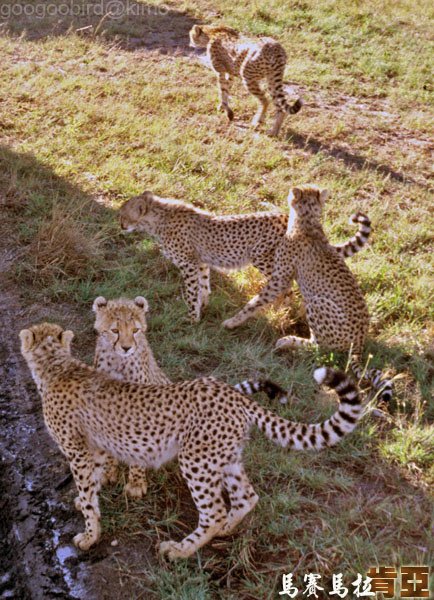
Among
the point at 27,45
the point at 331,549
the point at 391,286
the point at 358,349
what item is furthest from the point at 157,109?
the point at 331,549

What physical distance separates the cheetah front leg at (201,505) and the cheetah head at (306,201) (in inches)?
Result: 98.5

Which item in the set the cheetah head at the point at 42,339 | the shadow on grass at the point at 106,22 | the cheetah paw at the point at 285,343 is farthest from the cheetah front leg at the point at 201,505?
the shadow on grass at the point at 106,22

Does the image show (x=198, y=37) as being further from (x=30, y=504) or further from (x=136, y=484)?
(x=30, y=504)

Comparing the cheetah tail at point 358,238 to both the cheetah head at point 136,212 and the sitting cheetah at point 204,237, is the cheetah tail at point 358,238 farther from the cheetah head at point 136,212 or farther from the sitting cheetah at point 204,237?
the cheetah head at point 136,212

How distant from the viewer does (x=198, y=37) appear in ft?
30.9

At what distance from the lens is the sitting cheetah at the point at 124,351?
3.97m

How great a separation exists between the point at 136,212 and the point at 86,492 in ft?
8.68

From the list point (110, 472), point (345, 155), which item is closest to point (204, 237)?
point (110, 472)

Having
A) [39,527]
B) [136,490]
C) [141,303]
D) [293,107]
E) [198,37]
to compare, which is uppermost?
[198,37]

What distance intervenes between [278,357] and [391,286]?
1.35 metres

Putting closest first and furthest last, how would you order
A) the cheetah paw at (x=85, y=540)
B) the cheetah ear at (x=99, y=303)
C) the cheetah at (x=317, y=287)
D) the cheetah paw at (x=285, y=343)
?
1. the cheetah paw at (x=85, y=540)
2. the cheetah ear at (x=99, y=303)
3. the cheetah at (x=317, y=287)
4. the cheetah paw at (x=285, y=343)

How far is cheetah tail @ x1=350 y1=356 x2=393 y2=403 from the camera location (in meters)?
4.52

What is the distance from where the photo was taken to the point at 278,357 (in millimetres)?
5082

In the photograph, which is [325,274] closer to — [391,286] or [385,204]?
[391,286]
